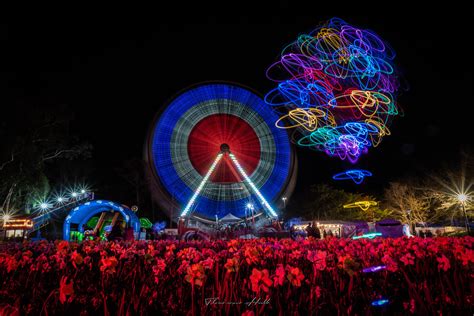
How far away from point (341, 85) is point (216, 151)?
2081 centimetres

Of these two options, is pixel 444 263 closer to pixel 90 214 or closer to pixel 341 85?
pixel 341 85

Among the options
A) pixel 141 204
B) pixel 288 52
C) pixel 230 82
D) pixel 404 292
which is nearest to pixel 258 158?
pixel 230 82

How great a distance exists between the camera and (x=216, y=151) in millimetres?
38656

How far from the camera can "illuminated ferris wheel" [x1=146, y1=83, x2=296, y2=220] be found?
35719mm

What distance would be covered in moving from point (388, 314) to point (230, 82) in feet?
123

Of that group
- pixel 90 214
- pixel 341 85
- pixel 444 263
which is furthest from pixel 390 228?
pixel 90 214

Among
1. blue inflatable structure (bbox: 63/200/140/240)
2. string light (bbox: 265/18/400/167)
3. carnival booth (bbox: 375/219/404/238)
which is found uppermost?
string light (bbox: 265/18/400/167)

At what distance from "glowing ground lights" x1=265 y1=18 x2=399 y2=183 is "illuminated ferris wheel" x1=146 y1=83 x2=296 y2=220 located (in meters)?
14.9

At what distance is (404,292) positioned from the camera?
9.68ft

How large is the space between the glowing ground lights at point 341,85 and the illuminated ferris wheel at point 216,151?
587 inches

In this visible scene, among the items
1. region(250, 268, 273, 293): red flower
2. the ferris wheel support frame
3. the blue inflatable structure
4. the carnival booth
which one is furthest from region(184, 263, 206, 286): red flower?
the ferris wheel support frame

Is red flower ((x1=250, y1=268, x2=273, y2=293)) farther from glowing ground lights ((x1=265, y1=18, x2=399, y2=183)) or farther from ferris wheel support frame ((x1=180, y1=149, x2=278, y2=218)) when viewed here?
ferris wheel support frame ((x1=180, y1=149, x2=278, y2=218))

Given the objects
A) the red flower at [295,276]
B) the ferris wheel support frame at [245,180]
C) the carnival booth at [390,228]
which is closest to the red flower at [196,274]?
the red flower at [295,276]

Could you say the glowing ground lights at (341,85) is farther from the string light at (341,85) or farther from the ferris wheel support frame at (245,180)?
the ferris wheel support frame at (245,180)
